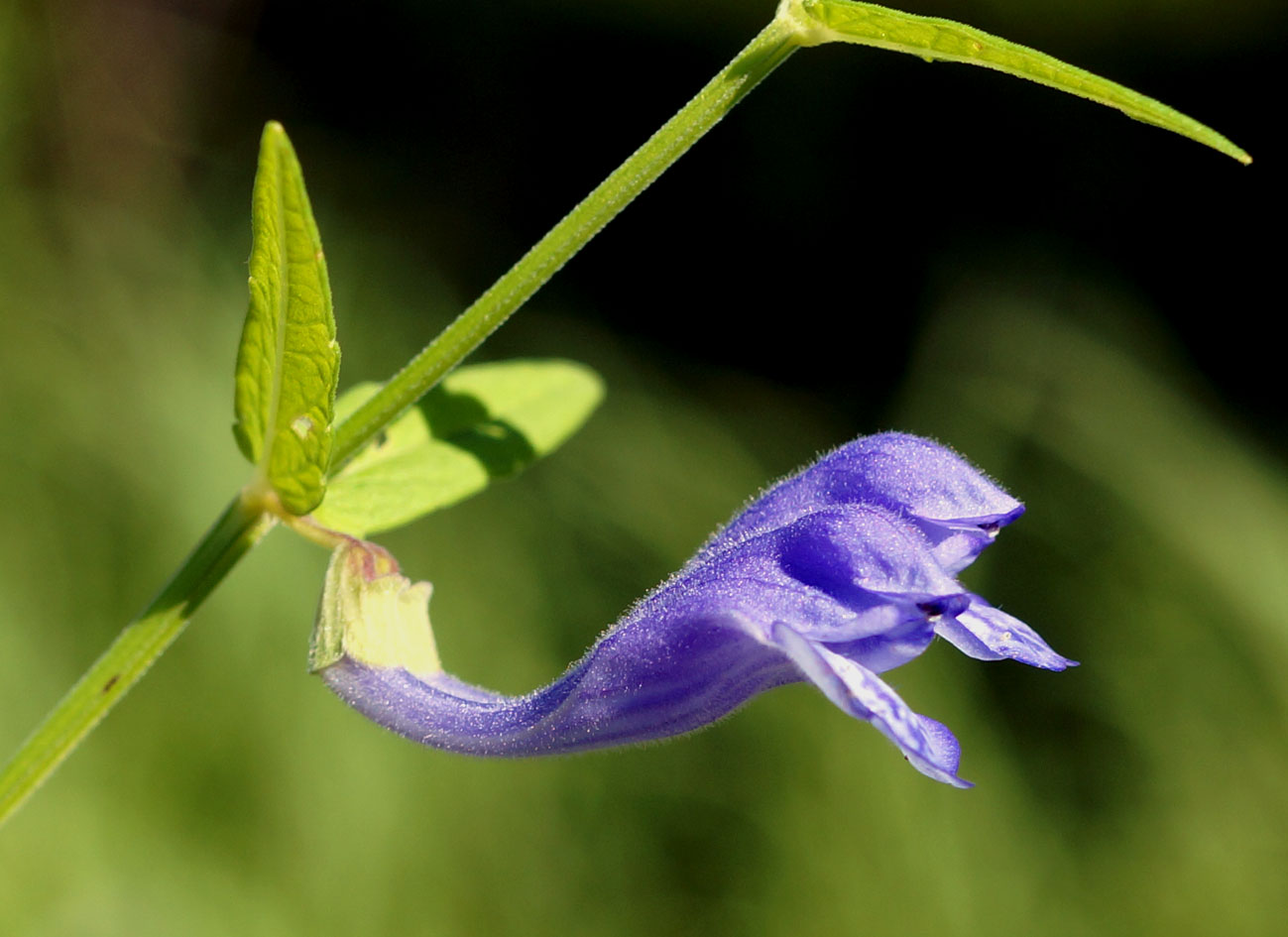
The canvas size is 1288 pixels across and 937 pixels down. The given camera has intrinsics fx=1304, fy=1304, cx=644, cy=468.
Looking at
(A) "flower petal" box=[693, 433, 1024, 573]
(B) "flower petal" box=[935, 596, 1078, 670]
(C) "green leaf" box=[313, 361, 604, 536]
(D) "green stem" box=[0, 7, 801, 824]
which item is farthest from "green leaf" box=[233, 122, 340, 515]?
(B) "flower petal" box=[935, 596, 1078, 670]

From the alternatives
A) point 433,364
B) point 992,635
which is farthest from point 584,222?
point 992,635

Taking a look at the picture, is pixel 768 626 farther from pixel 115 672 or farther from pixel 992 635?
pixel 115 672

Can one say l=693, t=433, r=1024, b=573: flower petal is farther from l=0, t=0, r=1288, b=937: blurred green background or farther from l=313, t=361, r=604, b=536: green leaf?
l=0, t=0, r=1288, b=937: blurred green background

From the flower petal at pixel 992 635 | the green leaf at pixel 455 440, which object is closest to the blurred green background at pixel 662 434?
the green leaf at pixel 455 440

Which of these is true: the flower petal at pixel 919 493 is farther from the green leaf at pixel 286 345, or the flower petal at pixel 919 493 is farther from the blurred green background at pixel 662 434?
the blurred green background at pixel 662 434

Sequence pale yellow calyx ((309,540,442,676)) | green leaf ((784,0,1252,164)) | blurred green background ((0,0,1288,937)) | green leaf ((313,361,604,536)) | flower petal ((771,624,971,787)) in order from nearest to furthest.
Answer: flower petal ((771,624,971,787)) → green leaf ((784,0,1252,164)) → pale yellow calyx ((309,540,442,676)) → green leaf ((313,361,604,536)) → blurred green background ((0,0,1288,937))

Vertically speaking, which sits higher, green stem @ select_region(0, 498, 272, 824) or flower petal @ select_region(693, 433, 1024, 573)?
flower petal @ select_region(693, 433, 1024, 573)
